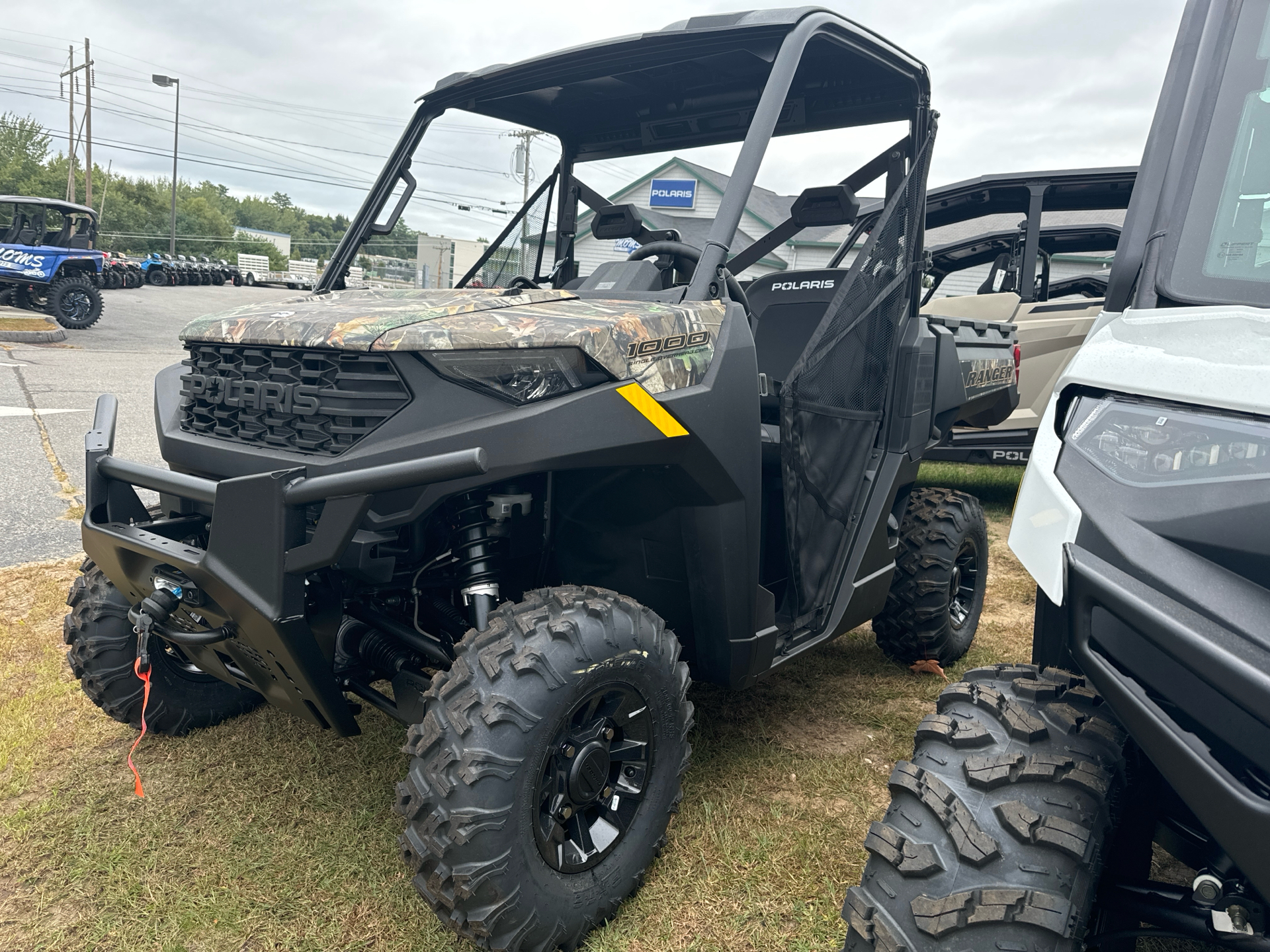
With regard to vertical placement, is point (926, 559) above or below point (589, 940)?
above

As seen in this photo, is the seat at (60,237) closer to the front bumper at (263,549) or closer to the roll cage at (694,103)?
the roll cage at (694,103)

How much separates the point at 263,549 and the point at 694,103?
7.11 feet

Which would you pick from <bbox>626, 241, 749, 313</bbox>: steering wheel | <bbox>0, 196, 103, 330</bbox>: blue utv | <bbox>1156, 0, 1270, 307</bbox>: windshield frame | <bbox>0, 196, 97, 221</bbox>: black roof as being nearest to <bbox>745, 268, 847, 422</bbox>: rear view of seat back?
<bbox>626, 241, 749, 313</bbox>: steering wheel

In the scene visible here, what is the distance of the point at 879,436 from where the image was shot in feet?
10.4

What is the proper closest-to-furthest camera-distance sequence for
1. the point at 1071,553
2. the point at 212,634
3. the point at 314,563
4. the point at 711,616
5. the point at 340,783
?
the point at 1071,553
the point at 314,563
the point at 212,634
the point at 711,616
the point at 340,783

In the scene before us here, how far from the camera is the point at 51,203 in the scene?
51.1 ft

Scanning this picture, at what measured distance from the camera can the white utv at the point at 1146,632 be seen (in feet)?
3.43

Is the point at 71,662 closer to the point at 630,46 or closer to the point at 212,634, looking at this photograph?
the point at 212,634

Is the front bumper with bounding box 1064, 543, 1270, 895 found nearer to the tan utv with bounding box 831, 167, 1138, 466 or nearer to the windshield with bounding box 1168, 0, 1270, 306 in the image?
the windshield with bounding box 1168, 0, 1270, 306

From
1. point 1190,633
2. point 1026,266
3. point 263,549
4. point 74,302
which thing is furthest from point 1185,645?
point 74,302

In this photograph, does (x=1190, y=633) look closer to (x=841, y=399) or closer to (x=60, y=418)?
(x=841, y=399)

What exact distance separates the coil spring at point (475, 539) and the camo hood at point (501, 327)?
414mm

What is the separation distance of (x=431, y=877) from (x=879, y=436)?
7.06 ft

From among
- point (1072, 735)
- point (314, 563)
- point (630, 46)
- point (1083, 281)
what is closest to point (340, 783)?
point (314, 563)
